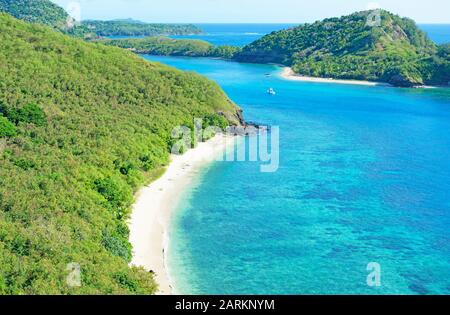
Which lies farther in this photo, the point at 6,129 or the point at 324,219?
the point at 6,129

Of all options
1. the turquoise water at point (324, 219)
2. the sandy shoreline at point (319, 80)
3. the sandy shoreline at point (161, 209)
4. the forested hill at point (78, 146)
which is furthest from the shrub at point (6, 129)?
the sandy shoreline at point (319, 80)

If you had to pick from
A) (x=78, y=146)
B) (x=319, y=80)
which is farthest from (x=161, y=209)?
(x=319, y=80)

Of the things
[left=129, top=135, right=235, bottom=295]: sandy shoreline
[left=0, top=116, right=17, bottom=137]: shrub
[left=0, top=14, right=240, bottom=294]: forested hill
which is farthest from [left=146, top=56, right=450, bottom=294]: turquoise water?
[left=0, top=116, right=17, bottom=137]: shrub

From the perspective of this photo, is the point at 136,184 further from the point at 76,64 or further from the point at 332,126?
the point at 332,126

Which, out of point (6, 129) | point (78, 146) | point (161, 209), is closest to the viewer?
point (161, 209)

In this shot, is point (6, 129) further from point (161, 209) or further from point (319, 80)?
point (319, 80)

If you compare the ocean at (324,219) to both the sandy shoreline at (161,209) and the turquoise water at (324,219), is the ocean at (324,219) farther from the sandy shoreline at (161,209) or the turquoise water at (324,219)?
the sandy shoreline at (161,209)

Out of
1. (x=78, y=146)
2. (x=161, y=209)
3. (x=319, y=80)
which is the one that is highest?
(x=319, y=80)
